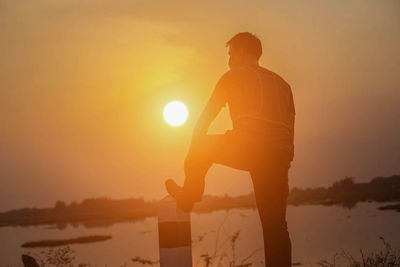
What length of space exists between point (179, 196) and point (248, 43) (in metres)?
1.54

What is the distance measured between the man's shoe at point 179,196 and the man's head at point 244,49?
4.00 ft

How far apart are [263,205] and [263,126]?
68 centimetres

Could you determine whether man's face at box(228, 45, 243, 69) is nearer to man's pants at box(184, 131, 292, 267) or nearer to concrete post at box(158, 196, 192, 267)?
man's pants at box(184, 131, 292, 267)

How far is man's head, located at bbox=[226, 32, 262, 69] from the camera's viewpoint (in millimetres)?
5129

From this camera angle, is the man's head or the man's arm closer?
the man's arm

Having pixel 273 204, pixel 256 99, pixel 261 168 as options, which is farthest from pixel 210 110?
pixel 273 204

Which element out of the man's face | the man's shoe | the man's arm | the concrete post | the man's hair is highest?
the man's hair

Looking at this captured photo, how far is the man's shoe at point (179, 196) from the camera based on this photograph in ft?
15.2

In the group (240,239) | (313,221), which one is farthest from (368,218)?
(240,239)

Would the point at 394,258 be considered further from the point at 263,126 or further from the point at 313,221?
the point at 313,221

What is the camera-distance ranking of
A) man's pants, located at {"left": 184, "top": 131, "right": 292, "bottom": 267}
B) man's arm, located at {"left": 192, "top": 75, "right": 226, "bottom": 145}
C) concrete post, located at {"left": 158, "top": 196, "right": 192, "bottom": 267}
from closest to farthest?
concrete post, located at {"left": 158, "top": 196, "right": 192, "bottom": 267} < man's pants, located at {"left": 184, "top": 131, "right": 292, "bottom": 267} < man's arm, located at {"left": 192, "top": 75, "right": 226, "bottom": 145}

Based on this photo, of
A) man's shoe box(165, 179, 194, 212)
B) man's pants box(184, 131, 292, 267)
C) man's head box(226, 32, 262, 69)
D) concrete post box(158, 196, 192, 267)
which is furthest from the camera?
man's head box(226, 32, 262, 69)

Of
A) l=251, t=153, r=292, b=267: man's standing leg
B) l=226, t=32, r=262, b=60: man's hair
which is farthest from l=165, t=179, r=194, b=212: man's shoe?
l=226, t=32, r=262, b=60: man's hair

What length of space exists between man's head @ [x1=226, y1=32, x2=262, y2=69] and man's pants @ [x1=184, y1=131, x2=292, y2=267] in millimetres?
728
